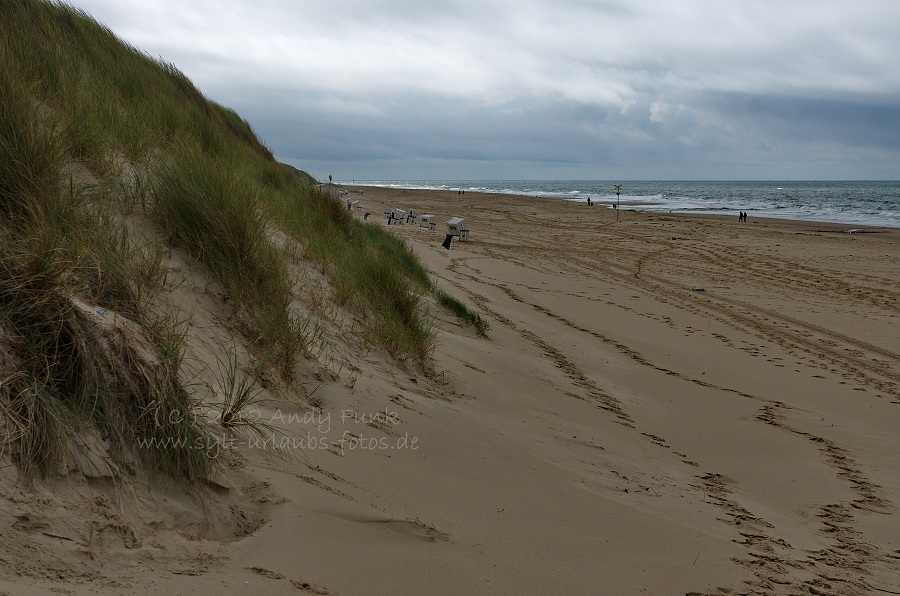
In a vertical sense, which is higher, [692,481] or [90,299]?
[90,299]

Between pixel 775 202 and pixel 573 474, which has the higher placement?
pixel 775 202

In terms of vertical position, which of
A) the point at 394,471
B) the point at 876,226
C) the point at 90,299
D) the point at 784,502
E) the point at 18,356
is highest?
the point at 876,226

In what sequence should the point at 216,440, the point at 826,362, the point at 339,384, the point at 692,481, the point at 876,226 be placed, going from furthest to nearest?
1. the point at 876,226
2. the point at 826,362
3. the point at 692,481
4. the point at 339,384
5. the point at 216,440

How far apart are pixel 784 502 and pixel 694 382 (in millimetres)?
2867

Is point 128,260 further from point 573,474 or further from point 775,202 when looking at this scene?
point 775,202

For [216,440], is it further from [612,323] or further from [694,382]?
[612,323]

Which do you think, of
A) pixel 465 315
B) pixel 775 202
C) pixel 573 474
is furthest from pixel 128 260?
pixel 775 202

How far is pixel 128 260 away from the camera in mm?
3369

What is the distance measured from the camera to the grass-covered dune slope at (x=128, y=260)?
7.97ft

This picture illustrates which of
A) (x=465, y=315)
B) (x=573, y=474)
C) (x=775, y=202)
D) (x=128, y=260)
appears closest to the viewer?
(x=128, y=260)

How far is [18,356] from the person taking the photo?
2381 mm

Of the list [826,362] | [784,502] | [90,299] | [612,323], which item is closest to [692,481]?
[784,502]

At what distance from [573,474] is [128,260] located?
259 centimetres

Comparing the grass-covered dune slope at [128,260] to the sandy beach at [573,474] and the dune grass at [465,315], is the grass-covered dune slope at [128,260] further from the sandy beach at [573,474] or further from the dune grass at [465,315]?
the sandy beach at [573,474]
